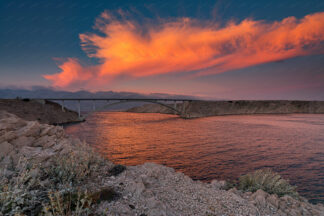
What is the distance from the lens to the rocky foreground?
11.5ft

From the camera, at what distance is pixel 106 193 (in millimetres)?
4543

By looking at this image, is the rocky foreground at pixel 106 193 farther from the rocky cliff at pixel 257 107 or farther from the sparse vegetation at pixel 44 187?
the rocky cliff at pixel 257 107

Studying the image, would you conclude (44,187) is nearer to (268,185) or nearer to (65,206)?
(65,206)

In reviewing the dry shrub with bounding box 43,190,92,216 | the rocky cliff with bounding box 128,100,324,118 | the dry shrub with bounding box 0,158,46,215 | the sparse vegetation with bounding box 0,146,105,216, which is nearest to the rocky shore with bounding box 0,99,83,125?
the sparse vegetation with bounding box 0,146,105,216

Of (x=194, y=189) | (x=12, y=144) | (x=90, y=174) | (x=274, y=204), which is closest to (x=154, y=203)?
(x=194, y=189)

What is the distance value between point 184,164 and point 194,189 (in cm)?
622

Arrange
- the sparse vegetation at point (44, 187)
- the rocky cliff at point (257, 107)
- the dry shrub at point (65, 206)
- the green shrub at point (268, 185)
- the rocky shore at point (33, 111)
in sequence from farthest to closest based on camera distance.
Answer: the rocky cliff at point (257, 107), the rocky shore at point (33, 111), the green shrub at point (268, 185), the sparse vegetation at point (44, 187), the dry shrub at point (65, 206)

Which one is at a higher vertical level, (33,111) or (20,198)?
(20,198)

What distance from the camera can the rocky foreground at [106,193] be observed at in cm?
351

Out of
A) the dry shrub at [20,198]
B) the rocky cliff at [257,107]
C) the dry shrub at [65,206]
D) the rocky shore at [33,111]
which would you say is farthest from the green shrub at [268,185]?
the rocky cliff at [257,107]

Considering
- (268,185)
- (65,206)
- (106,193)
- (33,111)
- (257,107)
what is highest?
(65,206)

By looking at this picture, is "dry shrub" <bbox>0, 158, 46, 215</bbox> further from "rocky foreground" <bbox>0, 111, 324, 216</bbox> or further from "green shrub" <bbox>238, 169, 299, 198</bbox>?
"green shrub" <bbox>238, 169, 299, 198</bbox>

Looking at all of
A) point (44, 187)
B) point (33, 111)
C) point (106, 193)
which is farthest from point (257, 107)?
point (44, 187)

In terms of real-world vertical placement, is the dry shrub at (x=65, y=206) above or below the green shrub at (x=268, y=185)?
above
